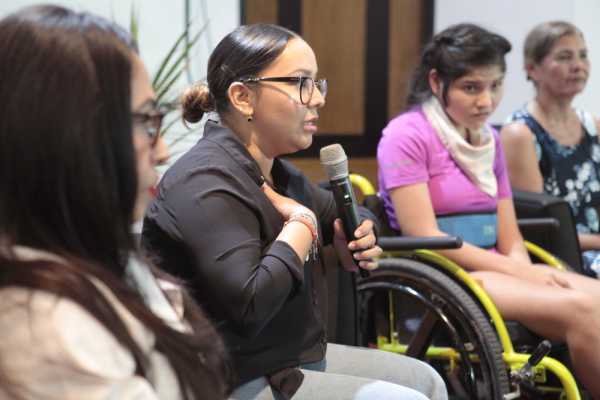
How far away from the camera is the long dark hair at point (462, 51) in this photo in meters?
2.40

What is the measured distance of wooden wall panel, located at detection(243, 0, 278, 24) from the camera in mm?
3926

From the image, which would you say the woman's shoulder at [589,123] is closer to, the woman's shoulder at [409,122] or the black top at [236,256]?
the woman's shoulder at [409,122]

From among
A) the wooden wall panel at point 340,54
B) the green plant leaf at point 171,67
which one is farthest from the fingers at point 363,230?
→ the wooden wall panel at point 340,54

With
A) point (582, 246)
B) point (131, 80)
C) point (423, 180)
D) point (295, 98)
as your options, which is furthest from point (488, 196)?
point (131, 80)

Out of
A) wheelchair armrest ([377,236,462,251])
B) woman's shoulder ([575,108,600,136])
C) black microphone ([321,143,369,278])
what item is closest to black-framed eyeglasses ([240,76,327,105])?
black microphone ([321,143,369,278])

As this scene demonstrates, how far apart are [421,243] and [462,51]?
65cm

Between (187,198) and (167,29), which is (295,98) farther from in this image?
(167,29)

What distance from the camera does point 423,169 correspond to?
2.33 metres

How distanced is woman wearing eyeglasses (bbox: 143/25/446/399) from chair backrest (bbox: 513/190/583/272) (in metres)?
1.00

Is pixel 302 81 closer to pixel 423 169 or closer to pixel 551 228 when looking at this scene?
pixel 423 169

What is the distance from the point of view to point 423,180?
2312mm

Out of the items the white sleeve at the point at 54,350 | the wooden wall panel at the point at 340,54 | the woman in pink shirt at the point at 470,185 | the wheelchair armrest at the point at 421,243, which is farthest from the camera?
the wooden wall panel at the point at 340,54

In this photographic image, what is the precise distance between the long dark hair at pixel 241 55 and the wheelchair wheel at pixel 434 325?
624 millimetres

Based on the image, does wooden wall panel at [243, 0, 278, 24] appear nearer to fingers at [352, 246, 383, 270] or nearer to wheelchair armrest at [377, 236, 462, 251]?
wheelchair armrest at [377, 236, 462, 251]
